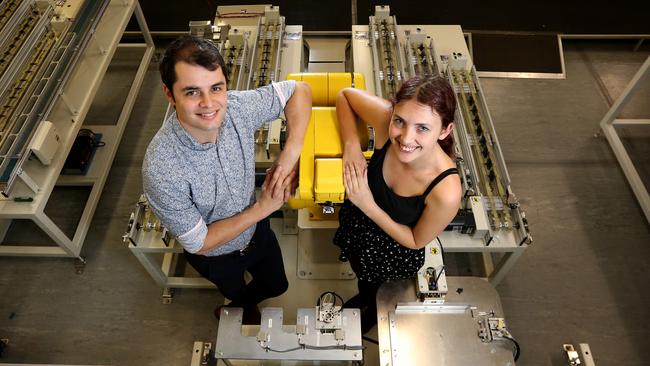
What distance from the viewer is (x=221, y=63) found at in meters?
1.15

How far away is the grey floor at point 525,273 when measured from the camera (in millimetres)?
2367

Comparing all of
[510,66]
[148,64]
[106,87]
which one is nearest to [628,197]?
[510,66]

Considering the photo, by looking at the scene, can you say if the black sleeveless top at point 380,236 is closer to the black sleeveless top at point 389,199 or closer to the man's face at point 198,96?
the black sleeveless top at point 389,199

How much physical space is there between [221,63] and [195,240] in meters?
0.55

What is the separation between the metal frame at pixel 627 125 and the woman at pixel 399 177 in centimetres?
223

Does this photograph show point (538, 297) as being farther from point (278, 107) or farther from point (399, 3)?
point (399, 3)

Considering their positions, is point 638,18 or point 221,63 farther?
point 638,18

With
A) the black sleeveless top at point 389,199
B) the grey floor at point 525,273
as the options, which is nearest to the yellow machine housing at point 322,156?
the black sleeveless top at point 389,199

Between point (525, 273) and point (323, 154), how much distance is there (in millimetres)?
1829

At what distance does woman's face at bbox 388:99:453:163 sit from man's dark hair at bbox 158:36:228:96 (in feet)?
1.85

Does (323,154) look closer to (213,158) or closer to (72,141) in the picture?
(213,158)

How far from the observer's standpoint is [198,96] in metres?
1.12

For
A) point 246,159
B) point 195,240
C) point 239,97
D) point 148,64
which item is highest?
point 148,64

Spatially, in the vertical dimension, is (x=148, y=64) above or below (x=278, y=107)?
above
